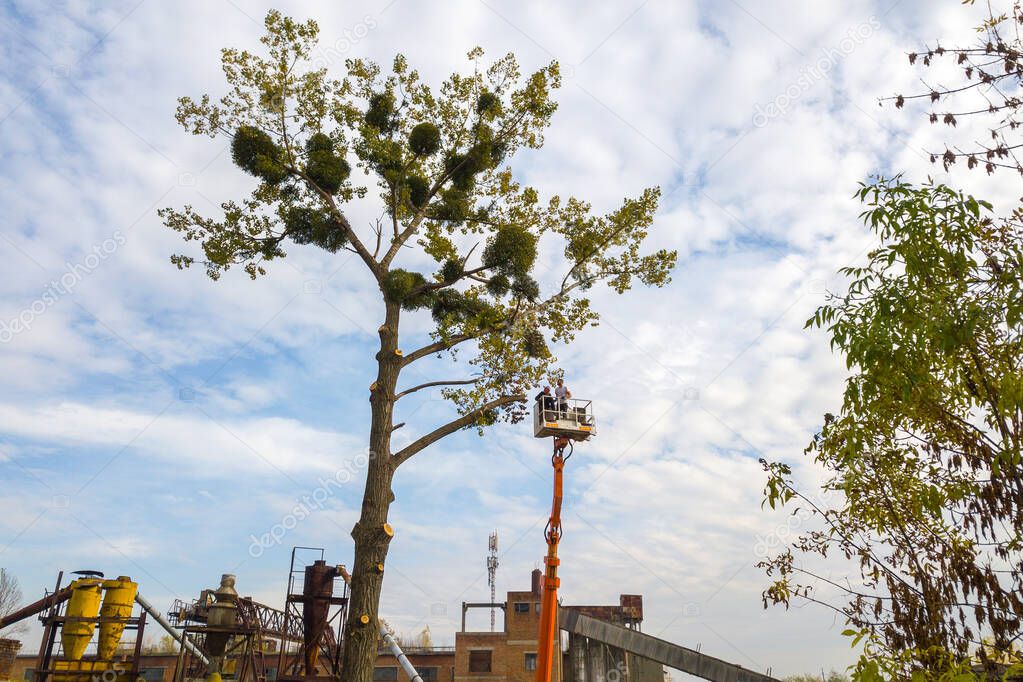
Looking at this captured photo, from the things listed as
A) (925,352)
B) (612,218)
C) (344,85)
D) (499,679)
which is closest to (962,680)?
(925,352)

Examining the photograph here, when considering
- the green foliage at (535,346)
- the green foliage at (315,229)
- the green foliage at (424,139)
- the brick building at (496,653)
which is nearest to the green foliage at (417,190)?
the green foliage at (424,139)

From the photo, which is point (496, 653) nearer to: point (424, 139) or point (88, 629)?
point (88, 629)

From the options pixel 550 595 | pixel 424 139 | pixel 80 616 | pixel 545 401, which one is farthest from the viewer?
pixel 80 616

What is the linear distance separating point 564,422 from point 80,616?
673 inches

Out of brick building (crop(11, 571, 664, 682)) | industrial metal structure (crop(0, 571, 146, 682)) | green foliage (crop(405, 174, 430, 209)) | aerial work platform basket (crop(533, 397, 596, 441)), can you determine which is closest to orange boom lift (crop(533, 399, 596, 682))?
aerial work platform basket (crop(533, 397, 596, 441))

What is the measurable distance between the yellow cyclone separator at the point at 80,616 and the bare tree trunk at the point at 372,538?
36.7ft

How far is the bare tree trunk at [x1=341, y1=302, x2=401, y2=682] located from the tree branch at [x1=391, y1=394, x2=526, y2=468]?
25 centimetres

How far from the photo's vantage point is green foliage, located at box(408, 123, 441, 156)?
52.5 feet

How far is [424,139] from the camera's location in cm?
1602

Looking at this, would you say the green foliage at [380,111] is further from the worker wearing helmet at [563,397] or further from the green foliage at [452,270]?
the worker wearing helmet at [563,397]

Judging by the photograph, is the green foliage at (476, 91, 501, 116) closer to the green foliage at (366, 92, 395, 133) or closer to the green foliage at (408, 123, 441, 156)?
the green foliage at (408, 123, 441, 156)

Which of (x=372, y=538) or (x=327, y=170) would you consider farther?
(x=327, y=170)

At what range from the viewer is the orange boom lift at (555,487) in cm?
809

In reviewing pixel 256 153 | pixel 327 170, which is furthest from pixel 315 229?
pixel 256 153
